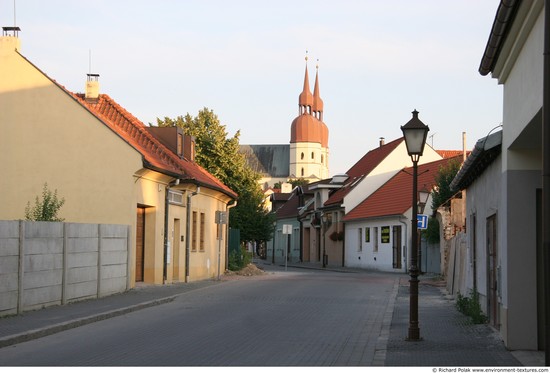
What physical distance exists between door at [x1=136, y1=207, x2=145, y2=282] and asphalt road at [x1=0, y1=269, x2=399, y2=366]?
16.2 ft

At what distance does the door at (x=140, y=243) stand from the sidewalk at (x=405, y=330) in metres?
4.24

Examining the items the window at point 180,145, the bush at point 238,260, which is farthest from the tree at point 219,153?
the window at point 180,145

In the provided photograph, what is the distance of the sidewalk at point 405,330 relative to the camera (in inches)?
424

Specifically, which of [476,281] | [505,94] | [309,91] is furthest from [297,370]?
[309,91]

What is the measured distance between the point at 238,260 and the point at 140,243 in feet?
51.6

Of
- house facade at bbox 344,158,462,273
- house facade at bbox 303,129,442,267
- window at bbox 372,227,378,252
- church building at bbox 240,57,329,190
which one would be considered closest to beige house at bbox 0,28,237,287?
house facade at bbox 344,158,462,273

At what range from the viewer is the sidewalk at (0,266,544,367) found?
10.8 metres

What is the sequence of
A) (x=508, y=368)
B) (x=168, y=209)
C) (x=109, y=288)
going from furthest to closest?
(x=168, y=209)
(x=109, y=288)
(x=508, y=368)

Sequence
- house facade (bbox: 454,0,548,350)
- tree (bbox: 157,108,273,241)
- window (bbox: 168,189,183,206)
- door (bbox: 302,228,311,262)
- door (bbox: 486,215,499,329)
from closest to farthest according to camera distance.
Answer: house facade (bbox: 454,0,548,350) → door (bbox: 486,215,499,329) → window (bbox: 168,189,183,206) → tree (bbox: 157,108,273,241) → door (bbox: 302,228,311,262)

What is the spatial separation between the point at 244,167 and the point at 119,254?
26.6m

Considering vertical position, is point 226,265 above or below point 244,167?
below

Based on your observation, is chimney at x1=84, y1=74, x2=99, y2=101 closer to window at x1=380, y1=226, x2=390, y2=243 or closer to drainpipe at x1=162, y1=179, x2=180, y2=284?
drainpipe at x1=162, y1=179, x2=180, y2=284

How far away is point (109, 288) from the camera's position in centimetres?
2166

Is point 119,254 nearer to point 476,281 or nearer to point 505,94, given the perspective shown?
point 476,281
